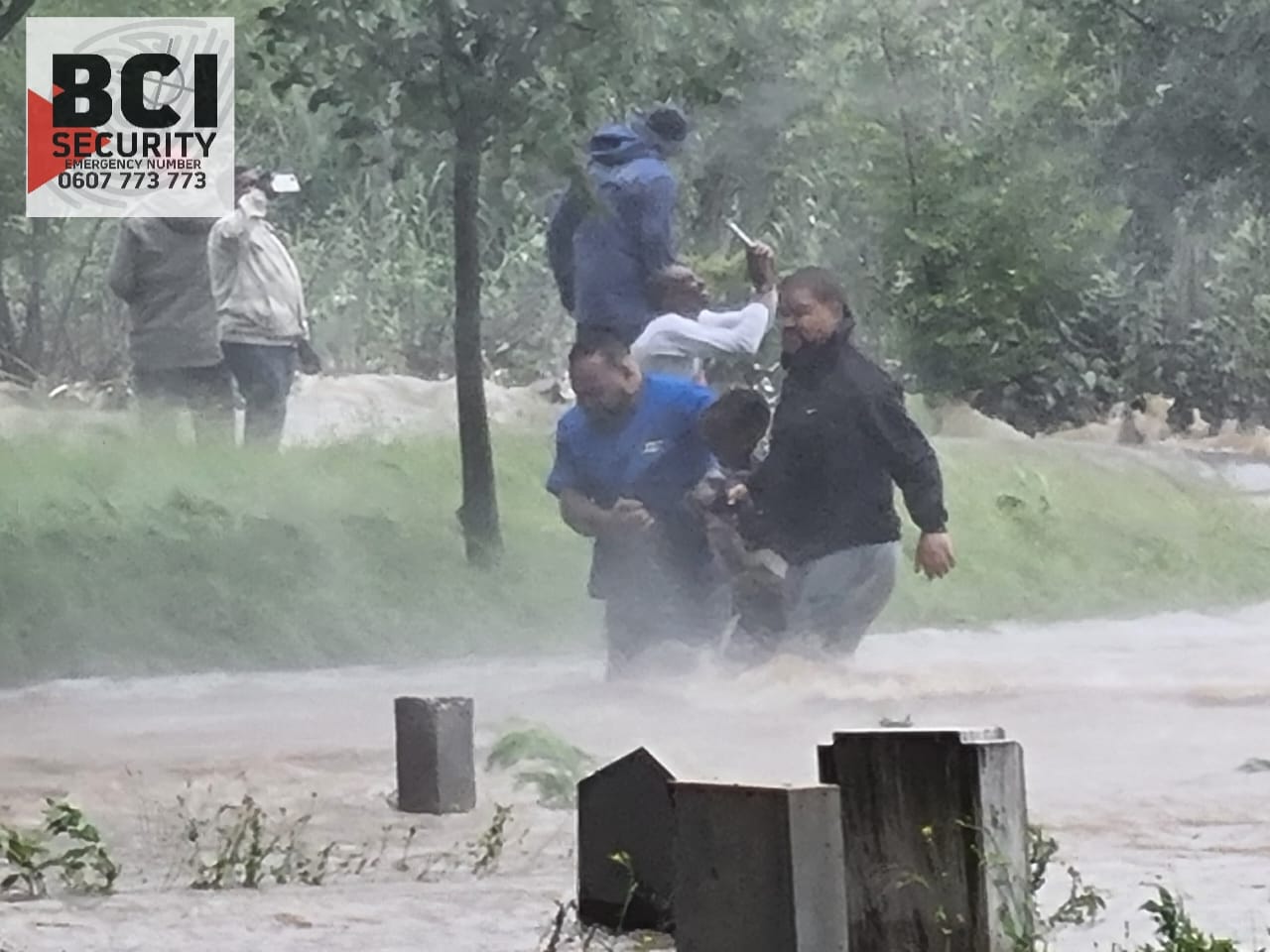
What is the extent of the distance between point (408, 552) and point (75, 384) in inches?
23.6

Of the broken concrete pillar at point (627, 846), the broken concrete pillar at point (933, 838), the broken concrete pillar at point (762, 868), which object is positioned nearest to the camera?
the broken concrete pillar at point (762, 868)

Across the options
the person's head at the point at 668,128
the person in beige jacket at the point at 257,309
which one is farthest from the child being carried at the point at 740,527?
the person in beige jacket at the point at 257,309

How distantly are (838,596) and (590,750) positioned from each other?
0.50 meters

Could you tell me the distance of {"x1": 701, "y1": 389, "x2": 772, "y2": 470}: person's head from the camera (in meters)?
3.57

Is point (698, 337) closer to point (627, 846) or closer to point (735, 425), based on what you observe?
point (735, 425)

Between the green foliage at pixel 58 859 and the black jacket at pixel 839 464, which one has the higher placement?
the black jacket at pixel 839 464

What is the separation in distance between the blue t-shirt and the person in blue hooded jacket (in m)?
0.14

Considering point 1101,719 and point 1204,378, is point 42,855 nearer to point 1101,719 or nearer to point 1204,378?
point 1101,719

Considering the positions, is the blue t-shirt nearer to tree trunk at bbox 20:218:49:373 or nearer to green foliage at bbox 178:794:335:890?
green foliage at bbox 178:794:335:890

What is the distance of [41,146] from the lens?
11.4ft

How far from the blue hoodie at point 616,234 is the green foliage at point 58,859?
1139mm

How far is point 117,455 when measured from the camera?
11.2 ft

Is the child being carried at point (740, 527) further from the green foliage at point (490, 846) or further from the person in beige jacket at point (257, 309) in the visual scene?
the person in beige jacket at point (257, 309)

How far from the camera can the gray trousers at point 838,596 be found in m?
3.61
